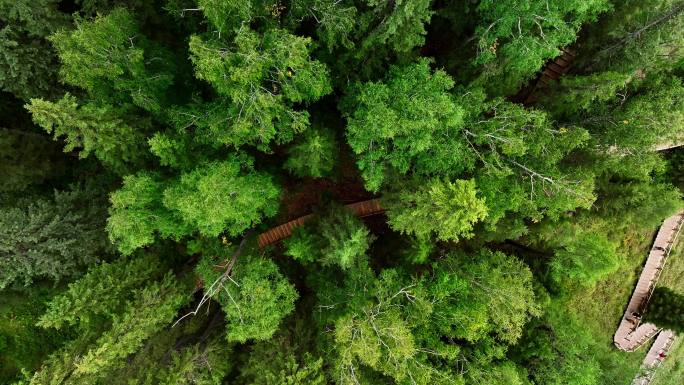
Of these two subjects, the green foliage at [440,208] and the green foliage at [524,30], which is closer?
the green foliage at [524,30]

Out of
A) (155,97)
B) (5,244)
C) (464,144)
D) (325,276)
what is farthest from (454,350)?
(5,244)

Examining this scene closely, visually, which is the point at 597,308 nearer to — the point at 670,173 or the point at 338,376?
the point at 670,173

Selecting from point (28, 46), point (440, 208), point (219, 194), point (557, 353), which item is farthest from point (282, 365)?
point (28, 46)

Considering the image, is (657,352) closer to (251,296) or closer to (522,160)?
(522,160)

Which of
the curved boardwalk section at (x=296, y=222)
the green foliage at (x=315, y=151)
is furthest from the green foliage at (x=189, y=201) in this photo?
the curved boardwalk section at (x=296, y=222)

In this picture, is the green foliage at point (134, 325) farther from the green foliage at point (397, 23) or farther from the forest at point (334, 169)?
the green foliage at point (397, 23)
